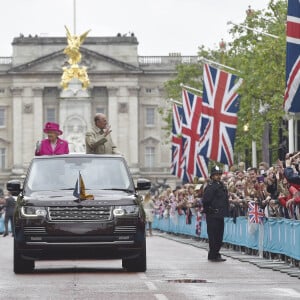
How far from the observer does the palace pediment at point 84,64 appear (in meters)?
147

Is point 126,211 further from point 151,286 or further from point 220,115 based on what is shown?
point 220,115

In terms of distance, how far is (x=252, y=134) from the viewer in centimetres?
6469

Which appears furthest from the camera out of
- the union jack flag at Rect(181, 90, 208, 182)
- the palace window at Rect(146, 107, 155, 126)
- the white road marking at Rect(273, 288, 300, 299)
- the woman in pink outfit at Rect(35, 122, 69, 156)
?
the palace window at Rect(146, 107, 155, 126)

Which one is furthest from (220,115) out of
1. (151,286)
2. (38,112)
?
(38,112)

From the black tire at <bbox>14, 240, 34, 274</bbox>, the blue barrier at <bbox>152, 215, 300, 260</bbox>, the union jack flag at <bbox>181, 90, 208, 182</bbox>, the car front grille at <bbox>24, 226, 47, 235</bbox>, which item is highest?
the union jack flag at <bbox>181, 90, 208, 182</bbox>

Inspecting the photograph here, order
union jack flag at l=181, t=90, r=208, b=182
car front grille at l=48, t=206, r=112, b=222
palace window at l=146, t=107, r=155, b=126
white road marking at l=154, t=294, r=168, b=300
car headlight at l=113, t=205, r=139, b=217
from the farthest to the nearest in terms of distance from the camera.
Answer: palace window at l=146, t=107, r=155, b=126 < union jack flag at l=181, t=90, r=208, b=182 < car headlight at l=113, t=205, r=139, b=217 < car front grille at l=48, t=206, r=112, b=222 < white road marking at l=154, t=294, r=168, b=300

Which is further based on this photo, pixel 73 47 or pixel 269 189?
pixel 73 47

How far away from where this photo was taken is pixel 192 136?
2014 inches

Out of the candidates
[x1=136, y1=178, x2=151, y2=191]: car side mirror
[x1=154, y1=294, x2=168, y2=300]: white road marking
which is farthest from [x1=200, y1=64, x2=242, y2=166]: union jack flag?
[x1=154, y1=294, x2=168, y2=300]: white road marking

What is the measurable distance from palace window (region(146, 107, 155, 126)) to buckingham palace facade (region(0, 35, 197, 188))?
97mm

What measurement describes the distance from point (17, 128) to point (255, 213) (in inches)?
4628

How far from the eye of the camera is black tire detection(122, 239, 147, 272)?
80.6 ft

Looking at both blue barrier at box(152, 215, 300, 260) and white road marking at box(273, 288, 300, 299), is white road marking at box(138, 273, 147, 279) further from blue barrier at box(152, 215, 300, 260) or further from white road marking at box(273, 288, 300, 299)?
white road marking at box(273, 288, 300, 299)

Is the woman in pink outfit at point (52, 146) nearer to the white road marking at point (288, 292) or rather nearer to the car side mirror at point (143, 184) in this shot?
the car side mirror at point (143, 184)
